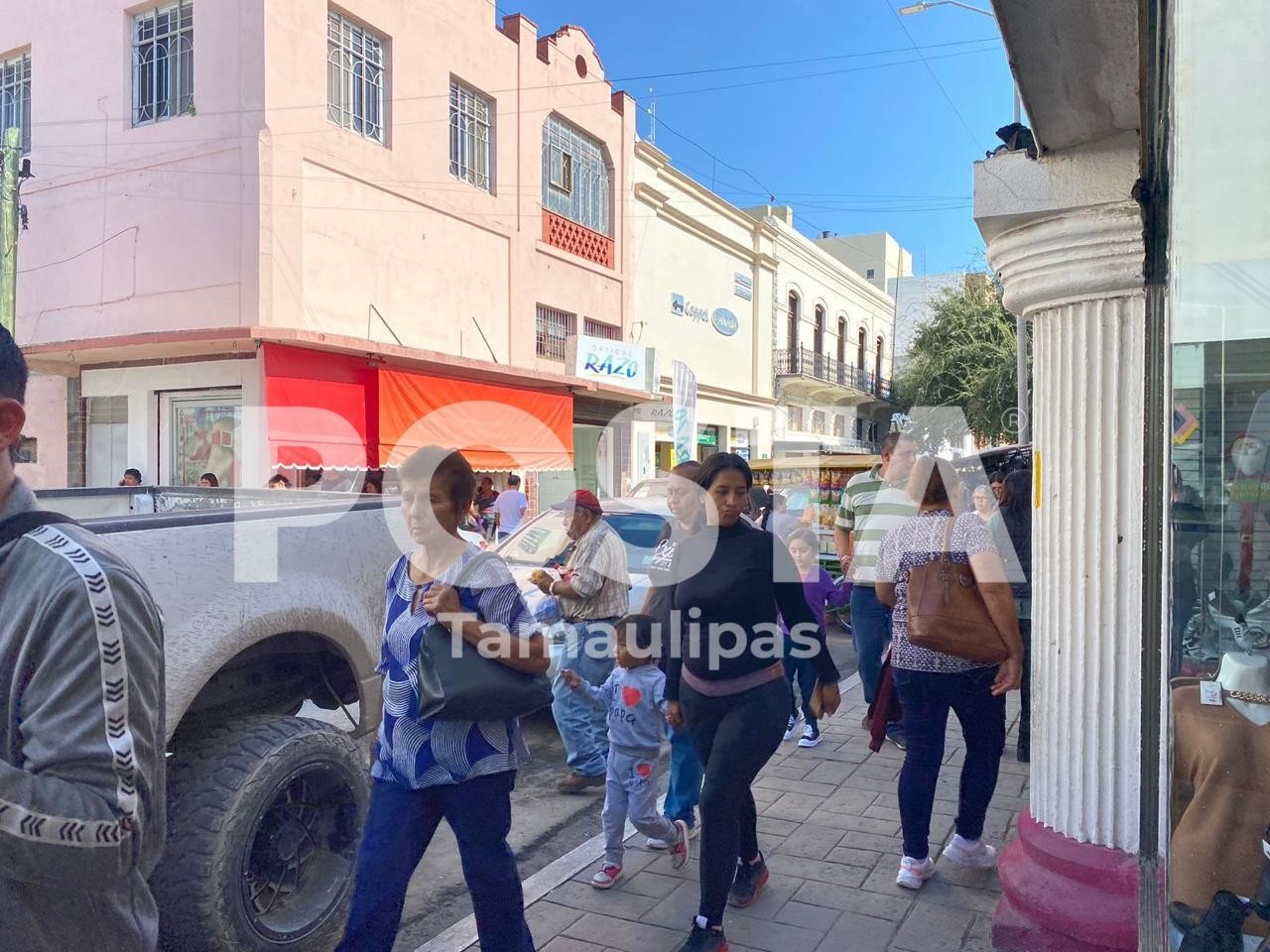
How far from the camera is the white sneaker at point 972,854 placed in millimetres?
3998

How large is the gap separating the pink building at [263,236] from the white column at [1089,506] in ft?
A: 36.2

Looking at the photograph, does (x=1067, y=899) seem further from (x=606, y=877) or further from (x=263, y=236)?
(x=263, y=236)

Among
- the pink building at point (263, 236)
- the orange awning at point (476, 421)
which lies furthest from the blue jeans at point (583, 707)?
the orange awning at point (476, 421)

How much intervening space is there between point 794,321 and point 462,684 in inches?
1160

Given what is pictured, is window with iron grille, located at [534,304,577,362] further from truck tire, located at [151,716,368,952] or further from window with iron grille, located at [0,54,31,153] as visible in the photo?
truck tire, located at [151,716,368,952]

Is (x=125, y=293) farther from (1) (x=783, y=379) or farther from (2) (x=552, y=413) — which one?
(1) (x=783, y=379)

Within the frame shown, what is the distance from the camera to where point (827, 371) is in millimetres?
33375

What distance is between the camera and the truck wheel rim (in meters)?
3.20

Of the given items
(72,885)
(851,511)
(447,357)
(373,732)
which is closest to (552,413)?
(447,357)

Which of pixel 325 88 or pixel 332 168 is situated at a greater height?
pixel 325 88

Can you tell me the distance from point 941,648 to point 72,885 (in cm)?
307

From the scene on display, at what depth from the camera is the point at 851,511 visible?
7090 mm

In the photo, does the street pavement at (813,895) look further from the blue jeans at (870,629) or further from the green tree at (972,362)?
the green tree at (972,362)

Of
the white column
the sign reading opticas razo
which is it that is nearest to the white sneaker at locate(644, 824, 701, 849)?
the white column
